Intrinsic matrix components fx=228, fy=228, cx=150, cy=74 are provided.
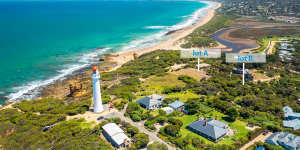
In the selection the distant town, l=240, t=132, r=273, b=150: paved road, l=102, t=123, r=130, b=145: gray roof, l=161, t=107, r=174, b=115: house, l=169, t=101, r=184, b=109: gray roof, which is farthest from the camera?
l=169, t=101, r=184, b=109: gray roof

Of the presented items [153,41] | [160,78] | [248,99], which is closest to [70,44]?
[153,41]

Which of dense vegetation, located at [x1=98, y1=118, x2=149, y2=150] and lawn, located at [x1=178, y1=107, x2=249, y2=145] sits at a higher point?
dense vegetation, located at [x1=98, y1=118, x2=149, y2=150]

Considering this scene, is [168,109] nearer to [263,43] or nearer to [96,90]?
[96,90]

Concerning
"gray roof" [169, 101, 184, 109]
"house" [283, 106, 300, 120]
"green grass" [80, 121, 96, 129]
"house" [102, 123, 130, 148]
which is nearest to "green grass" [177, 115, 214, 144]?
"gray roof" [169, 101, 184, 109]

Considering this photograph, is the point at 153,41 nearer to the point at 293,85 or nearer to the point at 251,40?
the point at 251,40

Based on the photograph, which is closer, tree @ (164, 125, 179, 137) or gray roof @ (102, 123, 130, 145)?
gray roof @ (102, 123, 130, 145)

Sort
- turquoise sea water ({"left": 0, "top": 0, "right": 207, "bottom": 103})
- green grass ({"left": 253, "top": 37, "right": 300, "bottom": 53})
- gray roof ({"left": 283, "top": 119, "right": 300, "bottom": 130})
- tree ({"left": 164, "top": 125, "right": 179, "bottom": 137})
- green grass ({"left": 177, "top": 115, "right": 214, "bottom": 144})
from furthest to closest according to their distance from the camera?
green grass ({"left": 253, "top": 37, "right": 300, "bottom": 53}) < turquoise sea water ({"left": 0, "top": 0, "right": 207, "bottom": 103}) < gray roof ({"left": 283, "top": 119, "right": 300, "bottom": 130}) < green grass ({"left": 177, "top": 115, "right": 214, "bottom": 144}) < tree ({"left": 164, "top": 125, "right": 179, "bottom": 137})

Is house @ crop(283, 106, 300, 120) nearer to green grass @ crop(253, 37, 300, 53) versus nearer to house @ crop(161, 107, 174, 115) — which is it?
house @ crop(161, 107, 174, 115)
